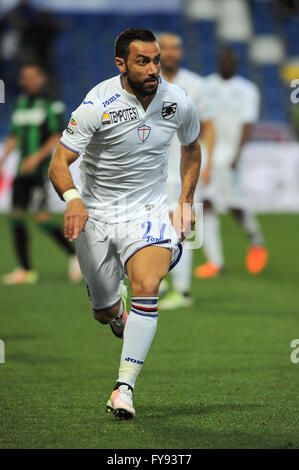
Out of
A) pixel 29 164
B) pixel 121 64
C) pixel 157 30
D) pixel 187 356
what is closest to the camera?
pixel 121 64

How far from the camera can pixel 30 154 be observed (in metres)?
11.0

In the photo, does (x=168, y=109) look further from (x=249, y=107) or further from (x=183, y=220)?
(x=249, y=107)

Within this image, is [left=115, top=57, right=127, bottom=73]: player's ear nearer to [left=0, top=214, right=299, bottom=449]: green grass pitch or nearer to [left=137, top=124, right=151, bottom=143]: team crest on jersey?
[left=137, top=124, right=151, bottom=143]: team crest on jersey

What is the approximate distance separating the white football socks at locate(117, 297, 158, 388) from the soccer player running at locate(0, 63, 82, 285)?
594 centimetres

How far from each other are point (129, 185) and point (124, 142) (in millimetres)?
300

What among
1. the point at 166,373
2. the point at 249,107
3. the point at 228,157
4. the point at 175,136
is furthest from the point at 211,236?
the point at 166,373

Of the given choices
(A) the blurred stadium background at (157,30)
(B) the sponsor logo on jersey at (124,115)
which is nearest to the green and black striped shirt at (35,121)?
(B) the sponsor logo on jersey at (124,115)

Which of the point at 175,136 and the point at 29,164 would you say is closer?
the point at 175,136

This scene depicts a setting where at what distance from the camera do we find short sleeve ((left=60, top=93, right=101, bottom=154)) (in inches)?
197

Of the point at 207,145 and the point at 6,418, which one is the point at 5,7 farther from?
the point at 6,418

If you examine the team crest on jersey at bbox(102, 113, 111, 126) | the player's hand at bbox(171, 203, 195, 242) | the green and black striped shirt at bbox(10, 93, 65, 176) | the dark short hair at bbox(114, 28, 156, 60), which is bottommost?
the player's hand at bbox(171, 203, 195, 242)

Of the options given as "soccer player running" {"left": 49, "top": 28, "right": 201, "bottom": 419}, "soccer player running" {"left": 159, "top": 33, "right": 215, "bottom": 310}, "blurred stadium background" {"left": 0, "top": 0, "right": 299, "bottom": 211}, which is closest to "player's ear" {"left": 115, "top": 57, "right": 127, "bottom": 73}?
"soccer player running" {"left": 49, "top": 28, "right": 201, "bottom": 419}

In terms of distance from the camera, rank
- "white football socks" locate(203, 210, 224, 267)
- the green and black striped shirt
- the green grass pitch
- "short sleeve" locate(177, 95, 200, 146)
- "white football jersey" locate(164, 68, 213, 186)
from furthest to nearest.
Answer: "white football socks" locate(203, 210, 224, 267) → the green and black striped shirt → "white football jersey" locate(164, 68, 213, 186) → "short sleeve" locate(177, 95, 200, 146) → the green grass pitch

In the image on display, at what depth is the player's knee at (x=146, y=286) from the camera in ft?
16.4
